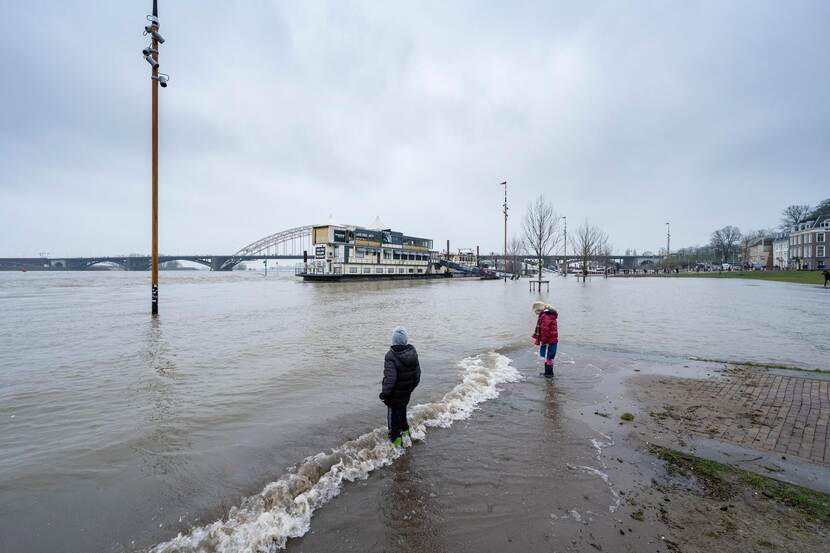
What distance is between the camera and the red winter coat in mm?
8711

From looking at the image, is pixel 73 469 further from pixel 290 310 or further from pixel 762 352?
pixel 290 310

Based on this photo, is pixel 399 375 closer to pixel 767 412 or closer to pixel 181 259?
pixel 767 412

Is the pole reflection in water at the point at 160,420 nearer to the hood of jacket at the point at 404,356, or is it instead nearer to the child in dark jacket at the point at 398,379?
the child in dark jacket at the point at 398,379

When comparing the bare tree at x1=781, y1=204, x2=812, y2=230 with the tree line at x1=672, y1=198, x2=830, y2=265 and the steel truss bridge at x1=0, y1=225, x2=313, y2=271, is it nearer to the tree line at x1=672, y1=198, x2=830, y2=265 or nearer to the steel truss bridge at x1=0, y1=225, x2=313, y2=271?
the tree line at x1=672, y1=198, x2=830, y2=265

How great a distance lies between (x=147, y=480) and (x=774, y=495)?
278 inches

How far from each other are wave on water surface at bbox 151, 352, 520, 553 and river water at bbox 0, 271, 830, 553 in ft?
0.06

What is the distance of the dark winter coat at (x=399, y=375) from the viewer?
17.2 ft

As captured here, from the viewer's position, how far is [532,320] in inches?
706

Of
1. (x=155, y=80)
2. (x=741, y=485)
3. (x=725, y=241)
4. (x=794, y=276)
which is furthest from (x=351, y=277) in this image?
(x=725, y=241)

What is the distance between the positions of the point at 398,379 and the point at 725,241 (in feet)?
473

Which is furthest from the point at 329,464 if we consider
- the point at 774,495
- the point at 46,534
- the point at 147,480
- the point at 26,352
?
the point at 26,352

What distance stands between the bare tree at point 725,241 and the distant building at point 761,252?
21.0ft

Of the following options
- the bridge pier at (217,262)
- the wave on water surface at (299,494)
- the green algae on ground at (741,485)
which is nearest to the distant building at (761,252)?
the green algae on ground at (741,485)

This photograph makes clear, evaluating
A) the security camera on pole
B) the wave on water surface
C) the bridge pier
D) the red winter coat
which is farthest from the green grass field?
the bridge pier
